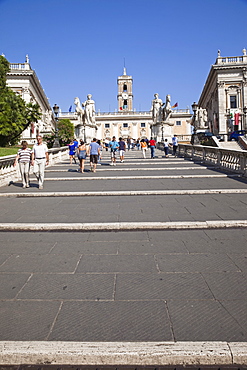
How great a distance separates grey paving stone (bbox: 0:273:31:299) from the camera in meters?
3.64

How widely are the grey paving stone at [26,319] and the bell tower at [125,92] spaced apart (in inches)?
4234

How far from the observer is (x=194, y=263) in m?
4.37

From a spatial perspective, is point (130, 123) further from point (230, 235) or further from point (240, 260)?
point (240, 260)

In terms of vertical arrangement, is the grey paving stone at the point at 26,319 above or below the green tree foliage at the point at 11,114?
below

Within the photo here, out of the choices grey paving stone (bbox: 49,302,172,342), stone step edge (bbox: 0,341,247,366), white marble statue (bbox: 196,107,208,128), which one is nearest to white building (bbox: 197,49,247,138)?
white marble statue (bbox: 196,107,208,128)

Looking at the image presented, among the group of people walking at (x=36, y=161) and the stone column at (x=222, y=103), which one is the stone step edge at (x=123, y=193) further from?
the stone column at (x=222, y=103)

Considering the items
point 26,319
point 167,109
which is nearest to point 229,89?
point 167,109

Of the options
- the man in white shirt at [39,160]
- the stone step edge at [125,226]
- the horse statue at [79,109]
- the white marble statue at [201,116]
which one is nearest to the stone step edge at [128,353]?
the stone step edge at [125,226]

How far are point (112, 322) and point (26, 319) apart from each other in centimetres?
78

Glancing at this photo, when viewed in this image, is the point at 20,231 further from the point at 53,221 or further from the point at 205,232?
the point at 205,232

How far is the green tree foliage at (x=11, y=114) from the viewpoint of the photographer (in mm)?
27967

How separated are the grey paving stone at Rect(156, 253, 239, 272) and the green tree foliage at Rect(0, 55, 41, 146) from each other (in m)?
25.4

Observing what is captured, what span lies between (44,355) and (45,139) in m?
32.0

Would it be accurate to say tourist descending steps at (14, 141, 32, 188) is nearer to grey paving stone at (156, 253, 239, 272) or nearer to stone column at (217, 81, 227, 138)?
grey paving stone at (156, 253, 239, 272)
